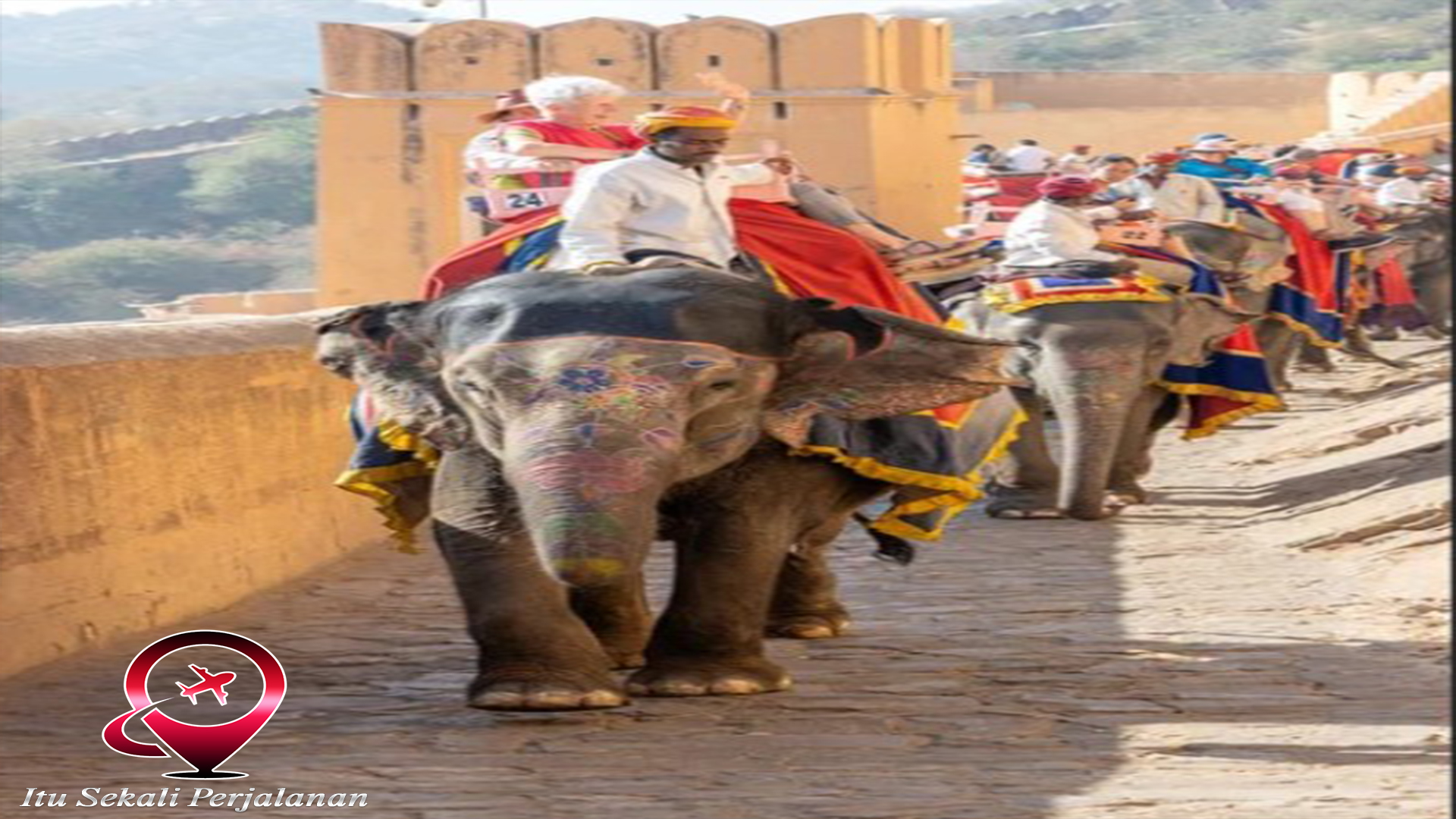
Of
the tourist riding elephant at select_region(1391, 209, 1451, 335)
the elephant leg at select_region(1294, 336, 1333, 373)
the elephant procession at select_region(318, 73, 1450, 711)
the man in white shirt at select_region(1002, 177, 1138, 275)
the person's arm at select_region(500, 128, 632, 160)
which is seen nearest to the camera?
the elephant procession at select_region(318, 73, 1450, 711)

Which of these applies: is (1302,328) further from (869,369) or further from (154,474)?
(869,369)

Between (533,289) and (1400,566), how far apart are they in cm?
461

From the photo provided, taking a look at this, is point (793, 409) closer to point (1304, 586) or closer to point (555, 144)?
point (555, 144)

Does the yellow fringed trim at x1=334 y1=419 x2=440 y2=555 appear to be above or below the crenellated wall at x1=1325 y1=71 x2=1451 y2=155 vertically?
above

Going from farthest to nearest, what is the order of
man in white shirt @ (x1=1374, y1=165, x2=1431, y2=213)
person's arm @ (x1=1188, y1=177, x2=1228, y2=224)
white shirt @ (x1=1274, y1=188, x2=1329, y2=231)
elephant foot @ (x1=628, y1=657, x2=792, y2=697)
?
Result: man in white shirt @ (x1=1374, y1=165, x2=1431, y2=213), white shirt @ (x1=1274, y1=188, x2=1329, y2=231), person's arm @ (x1=1188, y1=177, x2=1228, y2=224), elephant foot @ (x1=628, y1=657, x2=792, y2=697)

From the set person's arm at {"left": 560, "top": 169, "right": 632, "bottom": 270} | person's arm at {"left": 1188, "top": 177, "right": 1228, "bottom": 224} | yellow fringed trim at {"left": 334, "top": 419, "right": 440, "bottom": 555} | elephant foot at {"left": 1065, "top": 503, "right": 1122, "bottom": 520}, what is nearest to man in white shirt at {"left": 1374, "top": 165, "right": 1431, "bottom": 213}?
person's arm at {"left": 1188, "top": 177, "right": 1228, "bottom": 224}

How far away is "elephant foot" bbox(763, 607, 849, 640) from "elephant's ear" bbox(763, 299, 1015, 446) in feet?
4.26

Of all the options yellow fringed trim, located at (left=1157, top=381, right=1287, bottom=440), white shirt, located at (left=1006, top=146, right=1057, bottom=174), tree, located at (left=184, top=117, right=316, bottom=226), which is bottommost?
tree, located at (left=184, top=117, right=316, bottom=226)

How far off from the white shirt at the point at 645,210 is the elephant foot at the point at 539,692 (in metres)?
1.23

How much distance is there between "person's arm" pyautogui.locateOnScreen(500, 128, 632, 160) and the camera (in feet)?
32.0

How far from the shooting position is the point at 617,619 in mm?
9219

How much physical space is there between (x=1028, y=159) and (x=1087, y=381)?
431 inches

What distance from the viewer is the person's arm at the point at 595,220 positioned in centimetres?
877

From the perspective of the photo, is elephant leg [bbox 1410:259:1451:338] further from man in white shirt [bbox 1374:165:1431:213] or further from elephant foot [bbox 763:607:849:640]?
elephant foot [bbox 763:607:849:640]
